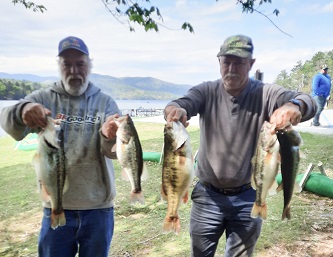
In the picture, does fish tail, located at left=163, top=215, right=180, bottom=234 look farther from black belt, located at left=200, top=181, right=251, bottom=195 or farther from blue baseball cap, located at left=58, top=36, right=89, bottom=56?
blue baseball cap, located at left=58, top=36, right=89, bottom=56

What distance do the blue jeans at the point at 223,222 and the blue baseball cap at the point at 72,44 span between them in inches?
78.6

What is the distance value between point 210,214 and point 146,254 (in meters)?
2.23

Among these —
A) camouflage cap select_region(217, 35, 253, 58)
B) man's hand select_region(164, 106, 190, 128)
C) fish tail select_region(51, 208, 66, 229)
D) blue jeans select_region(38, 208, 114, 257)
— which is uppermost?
camouflage cap select_region(217, 35, 253, 58)

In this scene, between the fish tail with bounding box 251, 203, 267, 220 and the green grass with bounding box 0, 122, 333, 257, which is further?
the green grass with bounding box 0, 122, 333, 257

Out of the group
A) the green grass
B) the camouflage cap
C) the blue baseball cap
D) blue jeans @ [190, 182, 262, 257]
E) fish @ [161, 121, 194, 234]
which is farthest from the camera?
the green grass

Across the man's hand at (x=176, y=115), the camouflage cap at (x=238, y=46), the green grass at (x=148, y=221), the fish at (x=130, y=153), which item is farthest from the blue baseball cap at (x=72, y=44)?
the green grass at (x=148, y=221)

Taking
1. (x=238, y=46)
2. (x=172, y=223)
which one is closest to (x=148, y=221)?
(x=172, y=223)

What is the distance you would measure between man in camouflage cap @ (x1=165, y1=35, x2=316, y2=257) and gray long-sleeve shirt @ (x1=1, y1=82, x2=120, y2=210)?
87 cm

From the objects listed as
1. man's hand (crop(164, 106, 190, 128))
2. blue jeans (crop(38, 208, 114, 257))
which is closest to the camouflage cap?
man's hand (crop(164, 106, 190, 128))

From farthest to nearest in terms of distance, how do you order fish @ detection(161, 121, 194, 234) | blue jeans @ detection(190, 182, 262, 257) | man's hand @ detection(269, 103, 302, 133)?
blue jeans @ detection(190, 182, 262, 257) → fish @ detection(161, 121, 194, 234) → man's hand @ detection(269, 103, 302, 133)

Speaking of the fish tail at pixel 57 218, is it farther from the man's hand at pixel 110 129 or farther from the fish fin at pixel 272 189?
the fish fin at pixel 272 189

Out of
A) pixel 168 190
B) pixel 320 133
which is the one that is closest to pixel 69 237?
pixel 168 190

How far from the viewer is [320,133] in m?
13.2

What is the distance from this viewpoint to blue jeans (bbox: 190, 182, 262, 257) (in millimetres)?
3475
